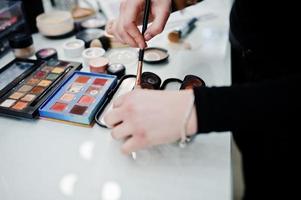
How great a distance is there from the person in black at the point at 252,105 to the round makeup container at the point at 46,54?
0.22 metres

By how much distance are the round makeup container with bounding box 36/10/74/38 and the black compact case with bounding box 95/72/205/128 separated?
1.14ft

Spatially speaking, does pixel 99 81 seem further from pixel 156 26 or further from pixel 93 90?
pixel 156 26

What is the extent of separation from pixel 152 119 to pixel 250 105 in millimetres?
142

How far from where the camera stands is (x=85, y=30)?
96 cm

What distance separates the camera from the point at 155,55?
833 mm

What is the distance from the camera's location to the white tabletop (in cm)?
47

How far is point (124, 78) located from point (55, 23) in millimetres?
356

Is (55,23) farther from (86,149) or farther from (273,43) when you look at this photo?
(273,43)

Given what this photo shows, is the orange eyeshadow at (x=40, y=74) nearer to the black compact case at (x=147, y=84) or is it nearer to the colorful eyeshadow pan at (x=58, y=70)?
the colorful eyeshadow pan at (x=58, y=70)

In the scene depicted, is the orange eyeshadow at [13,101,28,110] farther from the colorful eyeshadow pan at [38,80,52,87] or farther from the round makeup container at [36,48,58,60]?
the round makeup container at [36,48,58,60]

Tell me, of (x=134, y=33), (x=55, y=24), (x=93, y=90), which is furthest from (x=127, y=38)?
(x=55, y=24)

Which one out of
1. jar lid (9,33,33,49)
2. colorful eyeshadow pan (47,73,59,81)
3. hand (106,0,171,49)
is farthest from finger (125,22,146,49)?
jar lid (9,33,33,49)

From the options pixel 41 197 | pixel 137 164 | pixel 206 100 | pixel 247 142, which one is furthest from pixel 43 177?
pixel 247 142

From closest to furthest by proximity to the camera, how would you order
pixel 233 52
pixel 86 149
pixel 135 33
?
pixel 86 149, pixel 135 33, pixel 233 52
